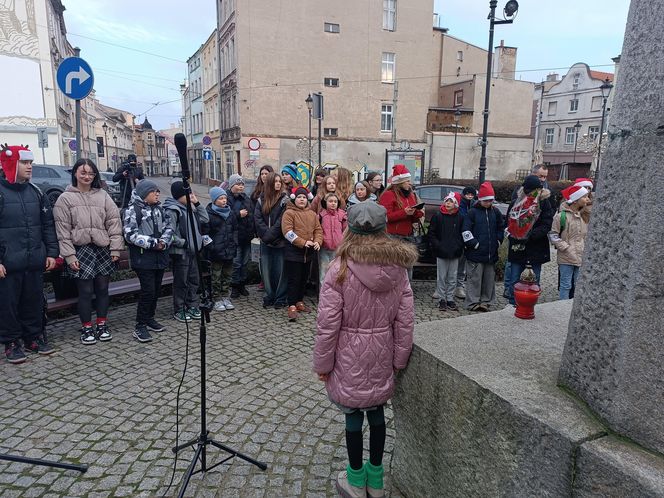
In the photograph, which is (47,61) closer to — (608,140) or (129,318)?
(129,318)

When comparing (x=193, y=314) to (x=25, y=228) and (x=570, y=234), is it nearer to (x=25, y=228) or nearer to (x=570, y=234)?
(x=25, y=228)

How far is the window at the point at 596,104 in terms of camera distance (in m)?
48.7

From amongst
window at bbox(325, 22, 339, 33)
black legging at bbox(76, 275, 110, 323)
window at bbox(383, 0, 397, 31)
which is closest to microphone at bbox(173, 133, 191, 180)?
black legging at bbox(76, 275, 110, 323)

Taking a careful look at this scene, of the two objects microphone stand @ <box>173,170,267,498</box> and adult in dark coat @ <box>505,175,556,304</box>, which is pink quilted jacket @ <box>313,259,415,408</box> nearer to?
microphone stand @ <box>173,170,267,498</box>

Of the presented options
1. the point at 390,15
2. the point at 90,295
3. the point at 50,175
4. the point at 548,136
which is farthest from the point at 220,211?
the point at 548,136

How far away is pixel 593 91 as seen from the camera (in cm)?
4984

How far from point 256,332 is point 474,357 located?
363 centimetres

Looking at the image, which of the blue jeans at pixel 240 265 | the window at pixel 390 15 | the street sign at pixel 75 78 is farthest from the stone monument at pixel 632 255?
the window at pixel 390 15

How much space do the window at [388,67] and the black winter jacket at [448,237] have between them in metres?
27.6

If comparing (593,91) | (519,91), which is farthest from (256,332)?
(593,91)

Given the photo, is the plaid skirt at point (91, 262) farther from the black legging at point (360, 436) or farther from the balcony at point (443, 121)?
the balcony at point (443, 121)

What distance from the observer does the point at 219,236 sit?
6.25 metres

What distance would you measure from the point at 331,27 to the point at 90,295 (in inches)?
1170

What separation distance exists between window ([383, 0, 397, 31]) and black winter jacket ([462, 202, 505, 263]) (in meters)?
29.2
